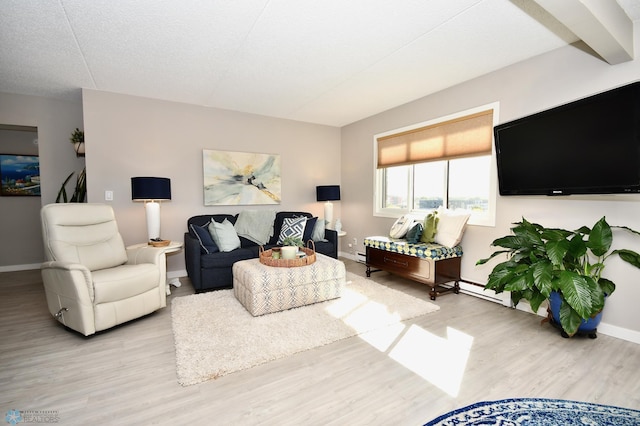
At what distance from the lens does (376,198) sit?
4.91m

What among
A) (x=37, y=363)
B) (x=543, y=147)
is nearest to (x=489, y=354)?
(x=543, y=147)

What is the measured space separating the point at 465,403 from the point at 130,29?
3.55 meters

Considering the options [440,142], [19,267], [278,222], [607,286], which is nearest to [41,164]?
[19,267]

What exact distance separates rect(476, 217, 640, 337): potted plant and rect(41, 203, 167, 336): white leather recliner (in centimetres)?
312

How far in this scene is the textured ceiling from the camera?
2113 millimetres

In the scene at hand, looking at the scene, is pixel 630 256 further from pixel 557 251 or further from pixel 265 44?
pixel 265 44

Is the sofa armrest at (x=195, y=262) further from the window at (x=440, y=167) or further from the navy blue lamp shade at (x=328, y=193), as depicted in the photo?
the window at (x=440, y=167)

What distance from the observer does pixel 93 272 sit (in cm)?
266

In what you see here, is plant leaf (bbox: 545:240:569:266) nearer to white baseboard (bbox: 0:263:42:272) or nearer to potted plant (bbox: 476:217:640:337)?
potted plant (bbox: 476:217:640:337)

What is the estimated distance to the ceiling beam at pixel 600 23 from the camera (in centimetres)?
173

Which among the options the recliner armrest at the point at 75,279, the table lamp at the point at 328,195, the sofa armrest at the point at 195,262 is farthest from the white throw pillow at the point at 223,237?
the table lamp at the point at 328,195

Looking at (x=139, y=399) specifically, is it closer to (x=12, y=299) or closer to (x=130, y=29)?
(x=130, y=29)

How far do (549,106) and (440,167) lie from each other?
138 centimetres

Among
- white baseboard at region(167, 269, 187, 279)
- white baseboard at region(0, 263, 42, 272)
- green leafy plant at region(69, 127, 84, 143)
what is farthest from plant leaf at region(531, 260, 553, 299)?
white baseboard at region(0, 263, 42, 272)
